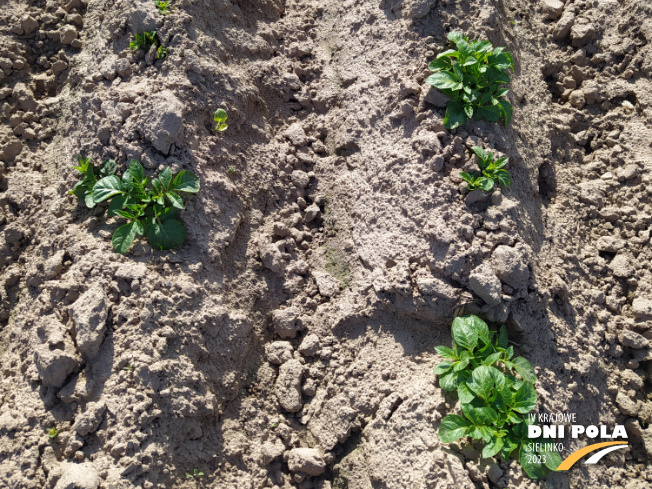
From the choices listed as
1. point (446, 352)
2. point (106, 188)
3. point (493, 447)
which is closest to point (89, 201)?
point (106, 188)

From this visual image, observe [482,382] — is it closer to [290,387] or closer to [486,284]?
[486,284]

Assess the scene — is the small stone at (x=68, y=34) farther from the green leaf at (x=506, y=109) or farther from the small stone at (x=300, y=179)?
the green leaf at (x=506, y=109)

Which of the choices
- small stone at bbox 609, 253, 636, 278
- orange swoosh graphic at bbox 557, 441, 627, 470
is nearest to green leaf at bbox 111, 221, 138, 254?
orange swoosh graphic at bbox 557, 441, 627, 470

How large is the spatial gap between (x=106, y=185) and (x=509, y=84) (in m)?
2.33

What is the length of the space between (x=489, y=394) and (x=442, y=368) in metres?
0.24

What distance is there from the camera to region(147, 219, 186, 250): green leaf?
2555 mm

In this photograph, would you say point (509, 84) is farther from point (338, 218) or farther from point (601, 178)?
point (338, 218)

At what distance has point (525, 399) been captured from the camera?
2.32 m

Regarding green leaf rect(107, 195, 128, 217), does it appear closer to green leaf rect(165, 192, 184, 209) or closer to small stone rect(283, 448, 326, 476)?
green leaf rect(165, 192, 184, 209)

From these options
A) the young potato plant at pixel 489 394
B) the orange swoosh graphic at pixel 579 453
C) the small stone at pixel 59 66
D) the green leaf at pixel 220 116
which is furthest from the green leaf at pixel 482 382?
the small stone at pixel 59 66

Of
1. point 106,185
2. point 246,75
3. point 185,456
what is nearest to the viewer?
point 185,456

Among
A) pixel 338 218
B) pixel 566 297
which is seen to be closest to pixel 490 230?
pixel 566 297

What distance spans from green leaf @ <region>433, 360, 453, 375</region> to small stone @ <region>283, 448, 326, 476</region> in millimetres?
705

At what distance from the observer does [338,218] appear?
2922 mm
